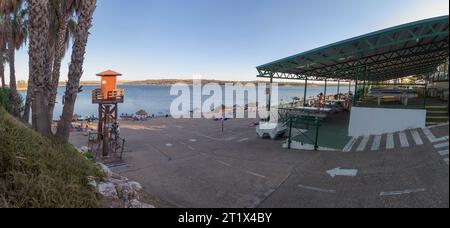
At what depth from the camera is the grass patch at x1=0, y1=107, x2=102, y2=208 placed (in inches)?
150

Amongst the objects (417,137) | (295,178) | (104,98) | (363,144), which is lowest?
(295,178)

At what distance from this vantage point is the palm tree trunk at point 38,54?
769 cm

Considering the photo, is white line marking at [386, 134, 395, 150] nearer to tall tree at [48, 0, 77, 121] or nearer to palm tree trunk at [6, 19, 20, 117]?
tall tree at [48, 0, 77, 121]

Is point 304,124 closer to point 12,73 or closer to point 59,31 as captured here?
point 59,31

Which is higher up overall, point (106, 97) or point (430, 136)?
point (106, 97)

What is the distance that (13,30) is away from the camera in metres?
17.5

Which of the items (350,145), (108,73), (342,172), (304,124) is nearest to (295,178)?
(342,172)

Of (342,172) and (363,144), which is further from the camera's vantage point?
(363,144)

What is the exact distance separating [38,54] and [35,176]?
556cm

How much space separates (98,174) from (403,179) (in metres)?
7.96

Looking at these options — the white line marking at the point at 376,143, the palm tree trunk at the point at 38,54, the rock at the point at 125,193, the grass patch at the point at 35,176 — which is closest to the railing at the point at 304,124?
the white line marking at the point at 376,143

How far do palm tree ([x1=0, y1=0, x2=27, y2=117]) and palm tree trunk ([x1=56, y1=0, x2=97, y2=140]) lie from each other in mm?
7827

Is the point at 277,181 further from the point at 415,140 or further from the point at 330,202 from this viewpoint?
the point at 415,140

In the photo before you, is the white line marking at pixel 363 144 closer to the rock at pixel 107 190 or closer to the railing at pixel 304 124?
the railing at pixel 304 124
